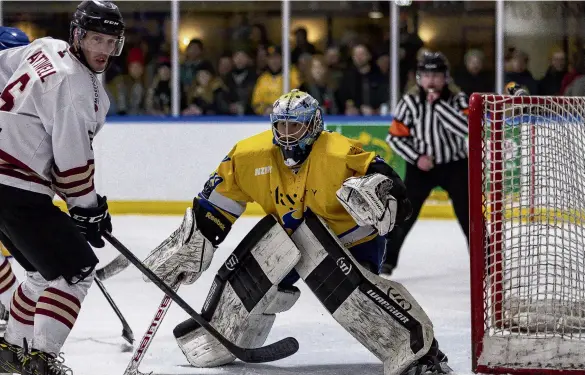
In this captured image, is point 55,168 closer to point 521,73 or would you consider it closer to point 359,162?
point 359,162

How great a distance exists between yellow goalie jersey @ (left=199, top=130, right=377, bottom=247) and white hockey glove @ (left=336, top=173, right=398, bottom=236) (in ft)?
0.42

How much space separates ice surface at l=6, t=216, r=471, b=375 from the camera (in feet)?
11.2

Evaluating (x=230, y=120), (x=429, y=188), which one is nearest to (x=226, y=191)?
(x=429, y=188)

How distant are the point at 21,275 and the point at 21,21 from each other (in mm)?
3435

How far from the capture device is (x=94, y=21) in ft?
9.80

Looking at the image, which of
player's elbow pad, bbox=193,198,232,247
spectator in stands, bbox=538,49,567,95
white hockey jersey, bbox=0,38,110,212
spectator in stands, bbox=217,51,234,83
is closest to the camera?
white hockey jersey, bbox=0,38,110,212

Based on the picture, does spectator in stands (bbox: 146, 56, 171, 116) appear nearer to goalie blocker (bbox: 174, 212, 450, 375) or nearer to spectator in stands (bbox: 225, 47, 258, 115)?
spectator in stands (bbox: 225, 47, 258, 115)

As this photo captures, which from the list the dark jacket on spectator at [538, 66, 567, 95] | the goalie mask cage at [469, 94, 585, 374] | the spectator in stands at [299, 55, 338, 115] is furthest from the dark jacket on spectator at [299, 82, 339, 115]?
the goalie mask cage at [469, 94, 585, 374]

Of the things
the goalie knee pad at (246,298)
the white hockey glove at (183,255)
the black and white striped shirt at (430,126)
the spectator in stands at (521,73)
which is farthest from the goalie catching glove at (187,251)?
the spectator in stands at (521,73)

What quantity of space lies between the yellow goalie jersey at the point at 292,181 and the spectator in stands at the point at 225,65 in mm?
4657

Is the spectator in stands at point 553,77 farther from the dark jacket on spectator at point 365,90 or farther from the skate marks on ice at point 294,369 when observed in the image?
the skate marks on ice at point 294,369

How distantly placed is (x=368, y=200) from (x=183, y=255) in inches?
24.7

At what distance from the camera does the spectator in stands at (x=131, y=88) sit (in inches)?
Result: 314

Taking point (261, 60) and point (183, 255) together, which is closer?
point (183, 255)
